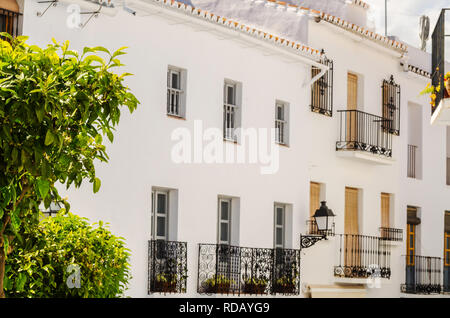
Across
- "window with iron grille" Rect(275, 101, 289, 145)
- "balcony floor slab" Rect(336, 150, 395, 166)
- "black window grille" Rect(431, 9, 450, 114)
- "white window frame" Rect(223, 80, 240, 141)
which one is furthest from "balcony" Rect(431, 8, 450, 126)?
"balcony floor slab" Rect(336, 150, 395, 166)

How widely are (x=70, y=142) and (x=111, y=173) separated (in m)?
9.04

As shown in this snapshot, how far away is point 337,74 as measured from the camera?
23.0 meters

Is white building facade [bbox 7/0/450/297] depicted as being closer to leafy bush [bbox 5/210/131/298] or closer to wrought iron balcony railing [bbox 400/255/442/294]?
wrought iron balcony railing [bbox 400/255/442/294]

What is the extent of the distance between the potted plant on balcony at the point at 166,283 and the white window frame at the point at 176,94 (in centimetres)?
318

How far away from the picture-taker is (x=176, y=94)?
18.2 m

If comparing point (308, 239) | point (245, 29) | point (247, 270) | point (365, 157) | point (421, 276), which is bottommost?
point (421, 276)

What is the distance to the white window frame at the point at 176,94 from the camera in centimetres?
1800

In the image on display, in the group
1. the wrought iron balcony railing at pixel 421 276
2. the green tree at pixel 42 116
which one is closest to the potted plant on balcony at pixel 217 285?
the wrought iron balcony railing at pixel 421 276

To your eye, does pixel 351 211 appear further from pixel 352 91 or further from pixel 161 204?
pixel 161 204

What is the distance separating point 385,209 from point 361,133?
9.20 feet

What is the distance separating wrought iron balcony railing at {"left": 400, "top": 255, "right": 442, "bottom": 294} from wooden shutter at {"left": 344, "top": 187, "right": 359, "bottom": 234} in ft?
9.04

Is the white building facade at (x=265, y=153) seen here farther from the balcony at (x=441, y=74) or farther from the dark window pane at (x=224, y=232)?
the balcony at (x=441, y=74)

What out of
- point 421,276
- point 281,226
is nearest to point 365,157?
point 281,226

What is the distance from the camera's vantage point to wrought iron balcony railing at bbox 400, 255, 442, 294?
25719 mm
